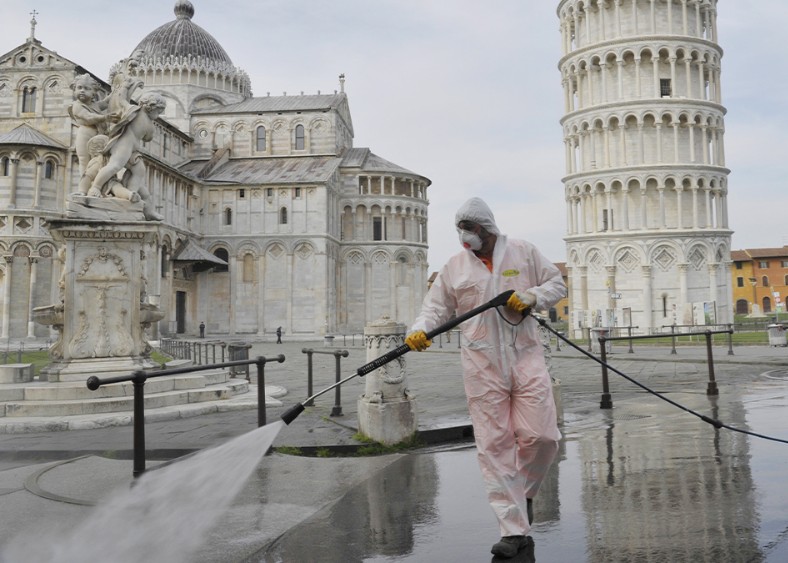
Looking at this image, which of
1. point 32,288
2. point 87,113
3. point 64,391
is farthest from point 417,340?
point 32,288

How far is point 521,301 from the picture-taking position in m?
3.97

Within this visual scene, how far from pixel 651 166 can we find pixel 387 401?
4521 centimetres

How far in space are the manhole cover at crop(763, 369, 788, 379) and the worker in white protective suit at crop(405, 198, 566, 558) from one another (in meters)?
12.0

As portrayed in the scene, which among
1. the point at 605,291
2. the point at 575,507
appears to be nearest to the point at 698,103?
the point at 605,291

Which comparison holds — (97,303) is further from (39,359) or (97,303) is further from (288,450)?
(39,359)

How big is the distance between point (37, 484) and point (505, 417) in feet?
13.6

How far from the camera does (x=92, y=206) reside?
1046cm

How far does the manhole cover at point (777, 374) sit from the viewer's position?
13908 mm

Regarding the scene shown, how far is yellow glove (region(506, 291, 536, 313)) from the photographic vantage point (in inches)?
156

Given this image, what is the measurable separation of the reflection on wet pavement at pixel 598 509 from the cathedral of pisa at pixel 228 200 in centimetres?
3652

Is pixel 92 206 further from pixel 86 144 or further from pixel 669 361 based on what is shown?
pixel 669 361

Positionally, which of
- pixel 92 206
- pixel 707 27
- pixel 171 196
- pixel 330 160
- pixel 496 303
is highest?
pixel 707 27

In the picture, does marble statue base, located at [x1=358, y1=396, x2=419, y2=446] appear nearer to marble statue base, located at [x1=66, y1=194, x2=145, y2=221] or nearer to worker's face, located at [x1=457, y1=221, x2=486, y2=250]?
worker's face, located at [x1=457, y1=221, x2=486, y2=250]

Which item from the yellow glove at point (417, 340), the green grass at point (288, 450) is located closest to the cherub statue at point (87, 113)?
the green grass at point (288, 450)
